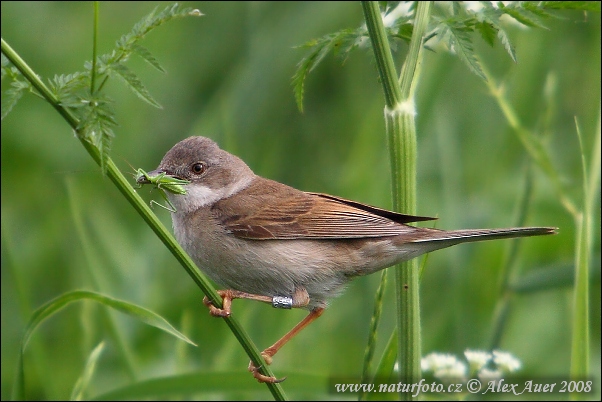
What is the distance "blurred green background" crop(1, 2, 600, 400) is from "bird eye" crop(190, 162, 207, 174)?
67 centimetres

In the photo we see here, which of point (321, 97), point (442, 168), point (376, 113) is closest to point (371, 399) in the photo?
point (442, 168)

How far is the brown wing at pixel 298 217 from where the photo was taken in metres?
3.67

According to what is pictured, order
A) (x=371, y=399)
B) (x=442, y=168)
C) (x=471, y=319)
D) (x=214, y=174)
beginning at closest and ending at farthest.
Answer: (x=371, y=399)
(x=214, y=174)
(x=471, y=319)
(x=442, y=168)

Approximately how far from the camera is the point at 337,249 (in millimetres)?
3756

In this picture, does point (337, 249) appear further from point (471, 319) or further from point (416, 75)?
point (471, 319)

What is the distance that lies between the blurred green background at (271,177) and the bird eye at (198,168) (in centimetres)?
67

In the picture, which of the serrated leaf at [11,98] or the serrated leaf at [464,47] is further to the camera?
the serrated leaf at [464,47]

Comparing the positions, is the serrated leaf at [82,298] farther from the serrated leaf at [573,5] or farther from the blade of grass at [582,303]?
the serrated leaf at [573,5]

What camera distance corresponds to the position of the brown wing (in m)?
3.67

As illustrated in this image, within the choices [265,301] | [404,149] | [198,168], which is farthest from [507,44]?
[198,168]

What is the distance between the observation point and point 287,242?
148 inches

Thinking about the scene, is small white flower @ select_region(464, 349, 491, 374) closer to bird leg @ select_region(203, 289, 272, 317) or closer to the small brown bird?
the small brown bird

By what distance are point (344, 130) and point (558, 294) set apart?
88.4 inches

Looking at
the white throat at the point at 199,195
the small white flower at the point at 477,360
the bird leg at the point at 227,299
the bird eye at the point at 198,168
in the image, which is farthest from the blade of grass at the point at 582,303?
the bird eye at the point at 198,168
